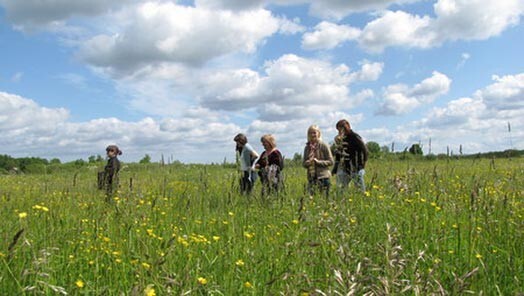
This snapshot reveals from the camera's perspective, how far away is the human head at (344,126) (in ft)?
25.5

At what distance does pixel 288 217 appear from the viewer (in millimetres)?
5039

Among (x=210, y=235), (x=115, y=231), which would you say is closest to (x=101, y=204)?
(x=115, y=231)

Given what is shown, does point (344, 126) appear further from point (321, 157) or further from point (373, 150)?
point (373, 150)

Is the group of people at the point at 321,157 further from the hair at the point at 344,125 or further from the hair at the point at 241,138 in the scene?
the hair at the point at 241,138

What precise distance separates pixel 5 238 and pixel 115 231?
48.7 inches

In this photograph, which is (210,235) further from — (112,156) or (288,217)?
(112,156)

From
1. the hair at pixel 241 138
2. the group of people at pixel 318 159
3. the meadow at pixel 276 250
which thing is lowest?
the meadow at pixel 276 250

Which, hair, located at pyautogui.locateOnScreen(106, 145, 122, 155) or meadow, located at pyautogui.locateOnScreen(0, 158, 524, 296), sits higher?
hair, located at pyautogui.locateOnScreen(106, 145, 122, 155)

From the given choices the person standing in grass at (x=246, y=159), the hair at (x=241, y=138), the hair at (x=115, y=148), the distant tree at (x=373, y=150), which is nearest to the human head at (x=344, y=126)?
the distant tree at (x=373, y=150)

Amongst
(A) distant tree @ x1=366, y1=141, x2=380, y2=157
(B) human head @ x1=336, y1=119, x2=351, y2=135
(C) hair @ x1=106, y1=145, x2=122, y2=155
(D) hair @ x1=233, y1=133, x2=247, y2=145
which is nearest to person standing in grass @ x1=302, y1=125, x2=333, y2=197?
(B) human head @ x1=336, y1=119, x2=351, y2=135

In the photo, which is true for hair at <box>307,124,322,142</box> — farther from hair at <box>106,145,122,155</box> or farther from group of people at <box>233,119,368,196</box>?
hair at <box>106,145,122,155</box>

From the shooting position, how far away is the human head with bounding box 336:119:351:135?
777 centimetres

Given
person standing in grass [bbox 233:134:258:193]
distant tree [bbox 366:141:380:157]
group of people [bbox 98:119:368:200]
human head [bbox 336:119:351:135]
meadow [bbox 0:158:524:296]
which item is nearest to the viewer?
meadow [bbox 0:158:524:296]

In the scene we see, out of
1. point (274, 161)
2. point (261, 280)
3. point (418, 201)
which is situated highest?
point (274, 161)
